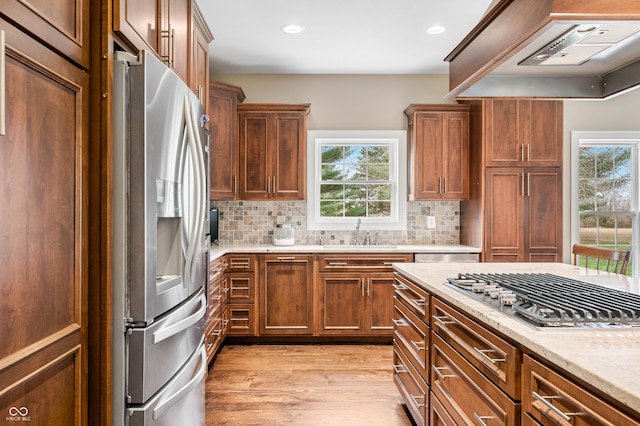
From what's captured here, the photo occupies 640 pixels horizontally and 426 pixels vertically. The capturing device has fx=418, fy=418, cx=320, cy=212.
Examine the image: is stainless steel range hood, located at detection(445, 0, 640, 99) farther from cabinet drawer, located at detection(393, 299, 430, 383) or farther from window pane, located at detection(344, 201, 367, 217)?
window pane, located at detection(344, 201, 367, 217)

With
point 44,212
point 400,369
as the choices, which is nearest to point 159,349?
point 44,212

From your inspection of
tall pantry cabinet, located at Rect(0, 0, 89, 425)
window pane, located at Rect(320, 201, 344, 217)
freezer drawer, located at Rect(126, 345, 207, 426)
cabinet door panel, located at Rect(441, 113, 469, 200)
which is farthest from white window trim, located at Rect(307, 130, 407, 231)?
tall pantry cabinet, located at Rect(0, 0, 89, 425)

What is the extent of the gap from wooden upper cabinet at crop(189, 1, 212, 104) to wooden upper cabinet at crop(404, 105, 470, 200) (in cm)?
220

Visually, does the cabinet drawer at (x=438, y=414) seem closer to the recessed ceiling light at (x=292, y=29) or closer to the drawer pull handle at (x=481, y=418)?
the drawer pull handle at (x=481, y=418)

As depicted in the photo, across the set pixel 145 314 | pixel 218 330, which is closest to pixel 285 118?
pixel 218 330

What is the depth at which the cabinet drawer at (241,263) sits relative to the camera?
3912 millimetres

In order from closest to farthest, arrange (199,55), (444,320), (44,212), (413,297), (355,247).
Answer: (44,212) → (444,320) → (413,297) → (199,55) → (355,247)

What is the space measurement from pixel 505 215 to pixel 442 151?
2.88 ft

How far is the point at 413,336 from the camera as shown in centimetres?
229

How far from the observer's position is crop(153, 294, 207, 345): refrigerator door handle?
1.54 meters

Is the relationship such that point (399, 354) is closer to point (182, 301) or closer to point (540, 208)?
point (182, 301)

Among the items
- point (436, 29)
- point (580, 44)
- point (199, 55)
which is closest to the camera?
point (580, 44)

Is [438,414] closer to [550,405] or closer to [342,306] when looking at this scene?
[550,405]

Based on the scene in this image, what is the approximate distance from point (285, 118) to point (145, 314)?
10.1 ft
